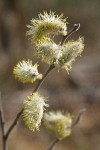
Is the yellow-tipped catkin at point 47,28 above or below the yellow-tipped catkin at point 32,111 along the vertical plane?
above

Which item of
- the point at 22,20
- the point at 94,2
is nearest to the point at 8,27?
the point at 22,20

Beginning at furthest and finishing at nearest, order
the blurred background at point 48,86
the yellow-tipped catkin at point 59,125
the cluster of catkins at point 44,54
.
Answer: the blurred background at point 48,86
the yellow-tipped catkin at point 59,125
the cluster of catkins at point 44,54

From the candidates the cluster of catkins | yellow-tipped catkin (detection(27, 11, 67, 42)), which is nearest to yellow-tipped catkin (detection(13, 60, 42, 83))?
the cluster of catkins

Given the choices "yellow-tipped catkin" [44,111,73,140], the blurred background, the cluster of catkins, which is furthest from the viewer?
the blurred background

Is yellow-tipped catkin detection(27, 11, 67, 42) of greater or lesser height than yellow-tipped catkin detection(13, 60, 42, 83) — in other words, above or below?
above

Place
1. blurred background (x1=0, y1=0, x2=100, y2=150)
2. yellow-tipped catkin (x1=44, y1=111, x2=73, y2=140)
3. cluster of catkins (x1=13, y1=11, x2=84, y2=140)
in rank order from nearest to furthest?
cluster of catkins (x1=13, y1=11, x2=84, y2=140)
yellow-tipped catkin (x1=44, y1=111, x2=73, y2=140)
blurred background (x1=0, y1=0, x2=100, y2=150)

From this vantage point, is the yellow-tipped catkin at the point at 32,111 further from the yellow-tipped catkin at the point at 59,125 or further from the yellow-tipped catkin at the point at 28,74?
the yellow-tipped catkin at the point at 59,125

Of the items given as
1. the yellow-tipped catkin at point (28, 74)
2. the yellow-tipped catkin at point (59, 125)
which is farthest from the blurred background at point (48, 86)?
the yellow-tipped catkin at point (28, 74)

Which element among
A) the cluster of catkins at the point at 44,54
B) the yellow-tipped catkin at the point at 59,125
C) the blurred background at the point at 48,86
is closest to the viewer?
the cluster of catkins at the point at 44,54

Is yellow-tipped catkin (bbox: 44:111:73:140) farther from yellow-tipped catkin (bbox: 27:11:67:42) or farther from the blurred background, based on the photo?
the blurred background

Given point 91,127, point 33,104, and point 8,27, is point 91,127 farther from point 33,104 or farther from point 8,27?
point 33,104

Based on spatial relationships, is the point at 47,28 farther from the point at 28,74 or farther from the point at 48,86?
the point at 48,86
